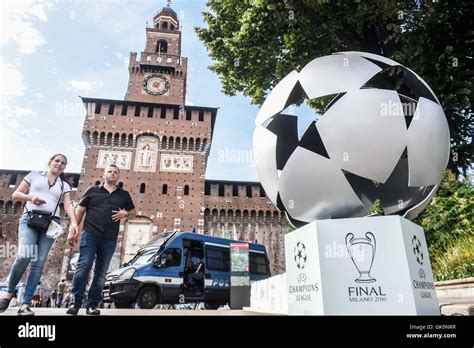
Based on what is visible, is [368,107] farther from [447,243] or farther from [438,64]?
[447,243]

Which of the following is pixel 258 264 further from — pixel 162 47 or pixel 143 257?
pixel 162 47

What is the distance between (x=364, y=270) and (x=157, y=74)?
37.8m

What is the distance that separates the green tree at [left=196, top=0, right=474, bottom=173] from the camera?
7.97 metres

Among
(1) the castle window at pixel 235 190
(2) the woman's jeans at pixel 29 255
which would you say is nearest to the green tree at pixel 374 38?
(2) the woman's jeans at pixel 29 255

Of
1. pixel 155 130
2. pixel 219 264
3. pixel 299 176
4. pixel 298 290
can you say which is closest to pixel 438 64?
pixel 299 176

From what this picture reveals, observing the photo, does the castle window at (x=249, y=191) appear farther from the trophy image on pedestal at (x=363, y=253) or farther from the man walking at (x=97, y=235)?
the trophy image on pedestal at (x=363, y=253)

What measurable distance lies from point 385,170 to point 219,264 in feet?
37.7

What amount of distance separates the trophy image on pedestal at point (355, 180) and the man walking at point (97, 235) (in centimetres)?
204

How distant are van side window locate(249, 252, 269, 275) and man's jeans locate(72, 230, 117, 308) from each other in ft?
40.4

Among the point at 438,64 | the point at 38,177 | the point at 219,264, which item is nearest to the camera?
the point at 38,177

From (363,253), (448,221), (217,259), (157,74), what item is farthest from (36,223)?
(157,74)

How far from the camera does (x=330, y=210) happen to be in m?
3.83

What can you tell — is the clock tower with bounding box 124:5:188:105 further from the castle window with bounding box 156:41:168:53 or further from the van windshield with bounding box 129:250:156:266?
the van windshield with bounding box 129:250:156:266

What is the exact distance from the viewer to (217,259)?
47.0ft
